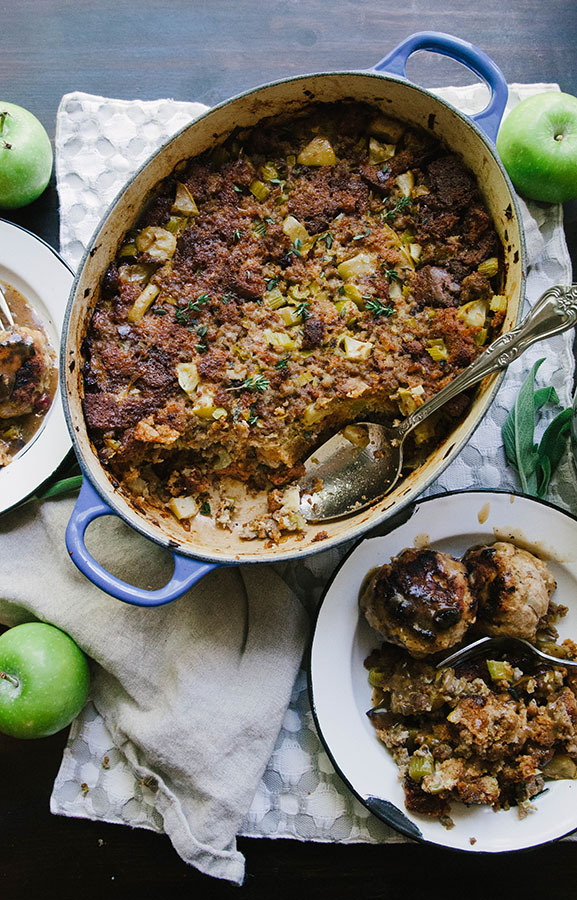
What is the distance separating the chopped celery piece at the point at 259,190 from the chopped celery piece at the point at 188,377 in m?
0.71

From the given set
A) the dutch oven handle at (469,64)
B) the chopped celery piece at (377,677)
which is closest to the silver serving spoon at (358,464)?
the chopped celery piece at (377,677)

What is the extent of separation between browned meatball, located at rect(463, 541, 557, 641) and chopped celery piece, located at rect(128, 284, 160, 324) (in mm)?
1538

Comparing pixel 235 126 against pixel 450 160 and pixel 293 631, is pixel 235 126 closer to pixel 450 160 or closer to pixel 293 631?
pixel 450 160

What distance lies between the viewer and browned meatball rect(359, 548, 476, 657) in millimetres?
2559

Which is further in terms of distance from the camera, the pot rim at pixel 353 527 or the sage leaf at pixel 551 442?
the sage leaf at pixel 551 442

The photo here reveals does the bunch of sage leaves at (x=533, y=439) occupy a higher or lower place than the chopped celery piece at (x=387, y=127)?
lower

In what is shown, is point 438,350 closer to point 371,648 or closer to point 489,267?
point 489,267

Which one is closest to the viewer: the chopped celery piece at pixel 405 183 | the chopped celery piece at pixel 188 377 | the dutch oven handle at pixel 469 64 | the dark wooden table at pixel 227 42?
the dutch oven handle at pixel 469 64

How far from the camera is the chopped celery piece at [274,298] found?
2.70 m

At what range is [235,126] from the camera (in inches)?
107

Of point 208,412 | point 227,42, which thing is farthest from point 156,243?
point 227,42

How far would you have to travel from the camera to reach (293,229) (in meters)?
2.70

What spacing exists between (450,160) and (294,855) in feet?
9.19

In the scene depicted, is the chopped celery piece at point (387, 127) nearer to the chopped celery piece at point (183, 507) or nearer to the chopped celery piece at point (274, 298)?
the chopped celery piece at point (274, 298)
